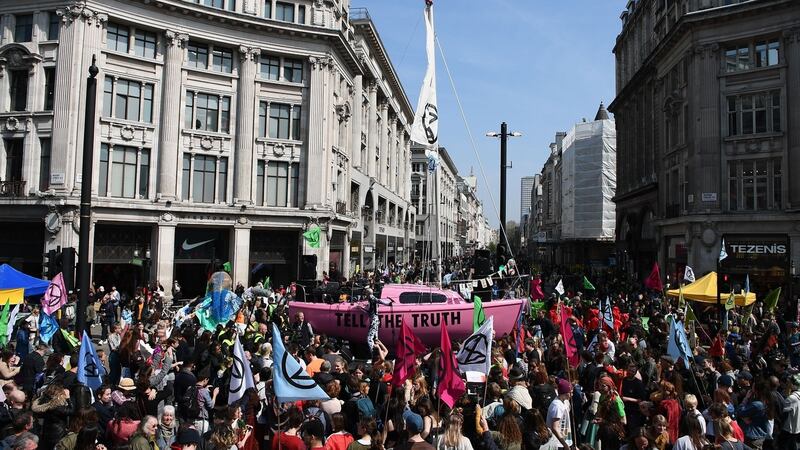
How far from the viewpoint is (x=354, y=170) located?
1898 inches

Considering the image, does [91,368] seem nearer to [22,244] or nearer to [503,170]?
[503,170]

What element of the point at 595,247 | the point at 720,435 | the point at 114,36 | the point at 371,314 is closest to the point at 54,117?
the point at 114,36

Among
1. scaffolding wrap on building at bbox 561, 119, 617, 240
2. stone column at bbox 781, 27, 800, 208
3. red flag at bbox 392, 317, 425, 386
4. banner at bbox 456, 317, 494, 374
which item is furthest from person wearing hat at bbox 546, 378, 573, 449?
scaffolding wrap on building at bbox 561, 119, 617, 240

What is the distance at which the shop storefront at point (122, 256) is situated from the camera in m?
32.5

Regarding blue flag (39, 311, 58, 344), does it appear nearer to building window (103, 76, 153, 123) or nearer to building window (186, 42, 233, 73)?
building window (103, 76, 153, 123)

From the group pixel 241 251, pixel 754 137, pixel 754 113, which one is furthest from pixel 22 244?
pixel 754 113

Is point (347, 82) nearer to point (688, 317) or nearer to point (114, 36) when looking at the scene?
point (114, 36)

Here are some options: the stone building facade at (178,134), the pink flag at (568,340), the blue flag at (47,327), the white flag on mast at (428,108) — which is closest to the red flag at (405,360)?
the pink flag at (568,340)

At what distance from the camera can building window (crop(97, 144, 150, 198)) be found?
3228cm

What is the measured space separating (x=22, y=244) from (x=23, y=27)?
11.9m

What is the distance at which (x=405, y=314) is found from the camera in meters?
17.9

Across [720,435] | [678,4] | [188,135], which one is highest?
[678,4]

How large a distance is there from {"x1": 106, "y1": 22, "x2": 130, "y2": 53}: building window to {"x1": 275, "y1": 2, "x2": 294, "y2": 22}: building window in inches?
365

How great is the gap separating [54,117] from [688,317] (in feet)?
103
